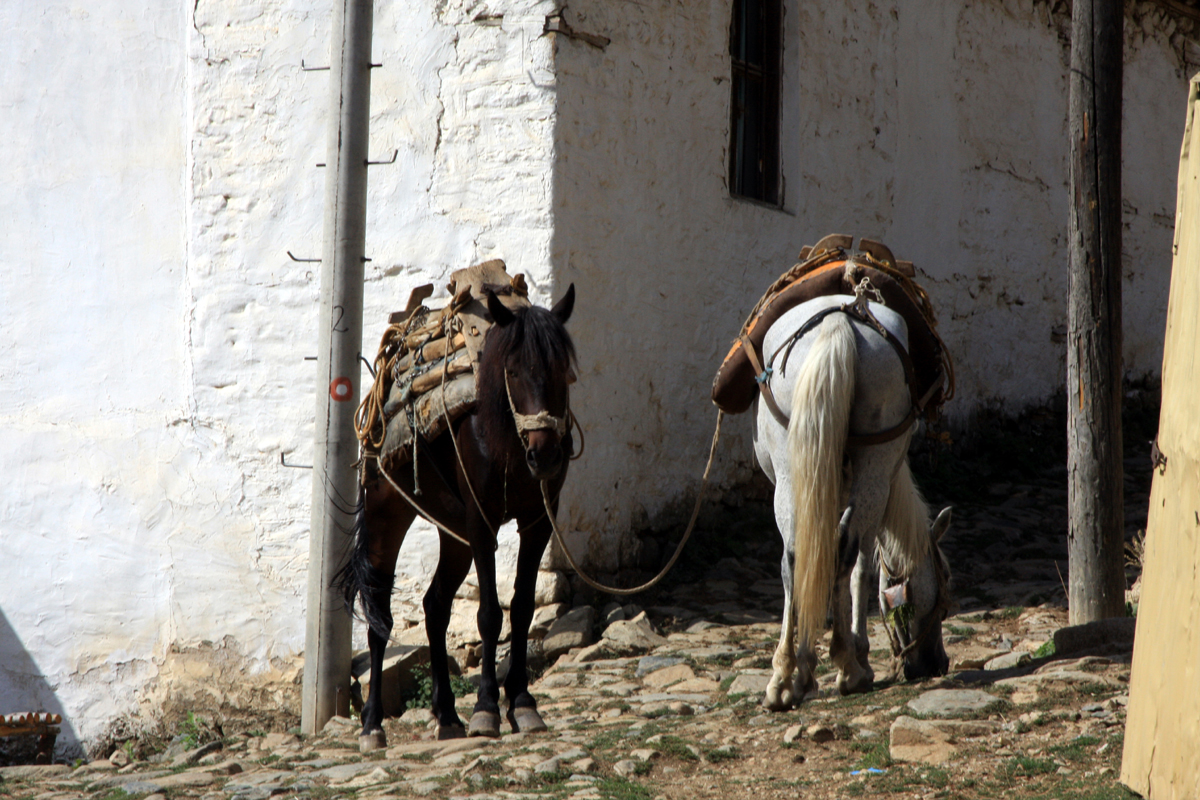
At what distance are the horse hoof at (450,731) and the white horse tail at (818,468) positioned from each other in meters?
1.54

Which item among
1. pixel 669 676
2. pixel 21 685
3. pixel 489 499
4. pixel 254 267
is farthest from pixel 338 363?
pixel 21 685

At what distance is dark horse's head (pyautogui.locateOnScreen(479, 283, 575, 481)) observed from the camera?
4207 millimetres

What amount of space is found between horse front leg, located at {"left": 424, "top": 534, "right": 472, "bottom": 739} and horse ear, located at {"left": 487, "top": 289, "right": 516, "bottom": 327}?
1.19 m

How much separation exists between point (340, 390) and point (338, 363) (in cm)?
14

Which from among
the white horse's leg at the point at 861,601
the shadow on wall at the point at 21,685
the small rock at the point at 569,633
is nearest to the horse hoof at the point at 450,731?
the small rock at the point at 569,633

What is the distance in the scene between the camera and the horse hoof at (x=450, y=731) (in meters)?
4.72

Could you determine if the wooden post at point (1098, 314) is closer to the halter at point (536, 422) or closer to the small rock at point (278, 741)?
the halter at point (536, 422)

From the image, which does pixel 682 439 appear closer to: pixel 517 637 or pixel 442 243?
pixel 442 243

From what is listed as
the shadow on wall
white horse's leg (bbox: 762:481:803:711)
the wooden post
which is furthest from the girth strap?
the shadow on wall

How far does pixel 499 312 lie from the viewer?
441 centimetres

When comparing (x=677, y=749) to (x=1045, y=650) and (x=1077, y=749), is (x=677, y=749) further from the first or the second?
(x=1045, y=650)

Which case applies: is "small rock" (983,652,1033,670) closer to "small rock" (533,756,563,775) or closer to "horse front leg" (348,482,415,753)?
"small rock" (533,756,563,775)

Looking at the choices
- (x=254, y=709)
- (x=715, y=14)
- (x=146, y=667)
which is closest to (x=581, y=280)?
(x=715, y=14)

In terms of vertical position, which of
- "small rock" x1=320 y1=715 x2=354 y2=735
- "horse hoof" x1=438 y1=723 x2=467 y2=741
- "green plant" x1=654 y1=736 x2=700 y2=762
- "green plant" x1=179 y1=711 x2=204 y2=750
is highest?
"green plant" x1=654 y1=736 x2=700 y2=762
